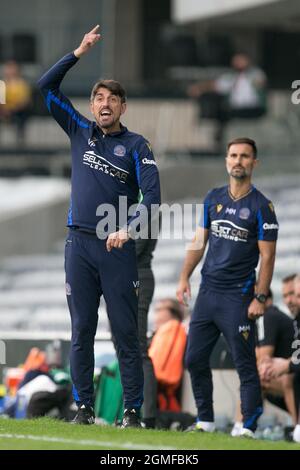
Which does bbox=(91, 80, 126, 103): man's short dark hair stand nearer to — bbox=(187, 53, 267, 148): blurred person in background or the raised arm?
the raised arm

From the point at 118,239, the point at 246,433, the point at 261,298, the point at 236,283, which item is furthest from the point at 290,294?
the point at 118,239

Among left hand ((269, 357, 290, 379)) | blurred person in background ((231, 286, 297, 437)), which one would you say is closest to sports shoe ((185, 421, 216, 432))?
left hand ((269, 357, 290, 379))

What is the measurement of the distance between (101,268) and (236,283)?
1.39m

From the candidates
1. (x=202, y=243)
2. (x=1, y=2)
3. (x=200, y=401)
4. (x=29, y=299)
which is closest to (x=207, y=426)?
(x=200, y=401)

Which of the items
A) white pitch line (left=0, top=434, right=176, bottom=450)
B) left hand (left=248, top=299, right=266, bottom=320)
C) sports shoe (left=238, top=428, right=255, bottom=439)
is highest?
left hand (left=248, top=299, right=266, bottom=320)

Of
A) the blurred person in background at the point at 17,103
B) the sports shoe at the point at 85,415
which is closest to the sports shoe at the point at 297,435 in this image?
the sports shoe at the point at 85,415

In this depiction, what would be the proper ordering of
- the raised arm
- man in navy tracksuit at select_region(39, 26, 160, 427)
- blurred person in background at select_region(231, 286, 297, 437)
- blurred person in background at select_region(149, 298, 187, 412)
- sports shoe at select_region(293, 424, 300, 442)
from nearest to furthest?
man in navy tracksuit at select_region(39, 26, 160, 427), the raised arm, sports shoe at select_region(293, 424, 300, 442), blurred person in background at select_region(231, 286, 297, 437), blurred person in background at select_region(149, 298, 187, 412)

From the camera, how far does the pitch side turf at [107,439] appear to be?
328 inches

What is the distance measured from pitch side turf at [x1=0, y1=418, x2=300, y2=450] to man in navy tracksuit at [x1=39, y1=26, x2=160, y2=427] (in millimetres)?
371

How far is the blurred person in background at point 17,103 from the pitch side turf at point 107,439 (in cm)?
1442

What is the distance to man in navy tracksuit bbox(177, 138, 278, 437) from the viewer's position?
34.2ft

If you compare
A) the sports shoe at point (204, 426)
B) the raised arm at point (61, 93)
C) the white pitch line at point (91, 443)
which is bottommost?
the sports shoe at point (204, 426)

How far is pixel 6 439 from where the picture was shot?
28.3 ft

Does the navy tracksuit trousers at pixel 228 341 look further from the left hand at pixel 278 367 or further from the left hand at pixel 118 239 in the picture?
the left hand at pixel 118 239
